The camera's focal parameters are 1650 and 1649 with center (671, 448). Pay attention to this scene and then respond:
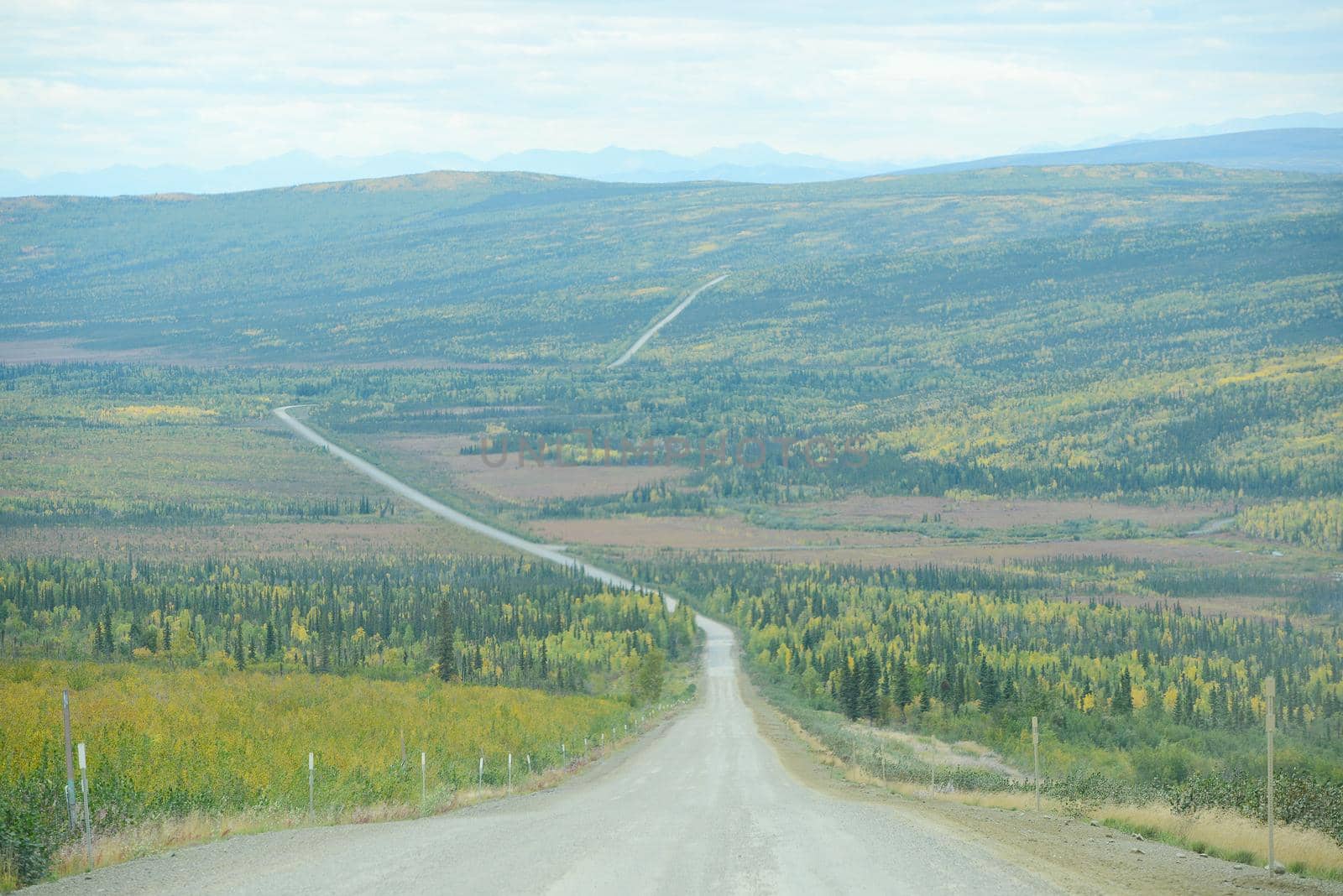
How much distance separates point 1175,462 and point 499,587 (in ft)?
272

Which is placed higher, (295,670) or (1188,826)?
(1188,826)

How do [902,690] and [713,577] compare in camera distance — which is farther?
[713,577]

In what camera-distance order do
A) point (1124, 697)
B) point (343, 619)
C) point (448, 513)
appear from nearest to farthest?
point (1124, 697)
point (343, 619)
point (448, 513)

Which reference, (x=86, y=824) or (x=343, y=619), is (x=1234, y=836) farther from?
(x=343, y=619)

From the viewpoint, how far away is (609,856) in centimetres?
2219

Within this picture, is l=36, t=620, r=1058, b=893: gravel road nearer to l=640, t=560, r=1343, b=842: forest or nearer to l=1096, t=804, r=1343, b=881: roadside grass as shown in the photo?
l=1096, t=804, r=1343, b=881: roadside grass

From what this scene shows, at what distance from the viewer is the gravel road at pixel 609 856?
20078mm

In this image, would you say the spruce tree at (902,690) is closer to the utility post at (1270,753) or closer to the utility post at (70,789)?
the utility post at (1270,753)

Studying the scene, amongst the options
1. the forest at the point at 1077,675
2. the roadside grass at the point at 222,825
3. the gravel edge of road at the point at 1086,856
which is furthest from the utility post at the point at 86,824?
the forest at the point at 1077,675

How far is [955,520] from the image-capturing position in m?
125

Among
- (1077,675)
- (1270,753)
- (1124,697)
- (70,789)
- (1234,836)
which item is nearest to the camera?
(1270,753)

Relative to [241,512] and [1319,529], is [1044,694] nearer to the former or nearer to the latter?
[1319,529]

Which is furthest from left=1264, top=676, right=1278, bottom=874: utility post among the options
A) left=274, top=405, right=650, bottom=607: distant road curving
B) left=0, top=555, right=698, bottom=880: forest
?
left=274, top=405, right=650, bottom=607: distant road curving

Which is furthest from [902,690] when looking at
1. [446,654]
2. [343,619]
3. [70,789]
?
[70,789]
